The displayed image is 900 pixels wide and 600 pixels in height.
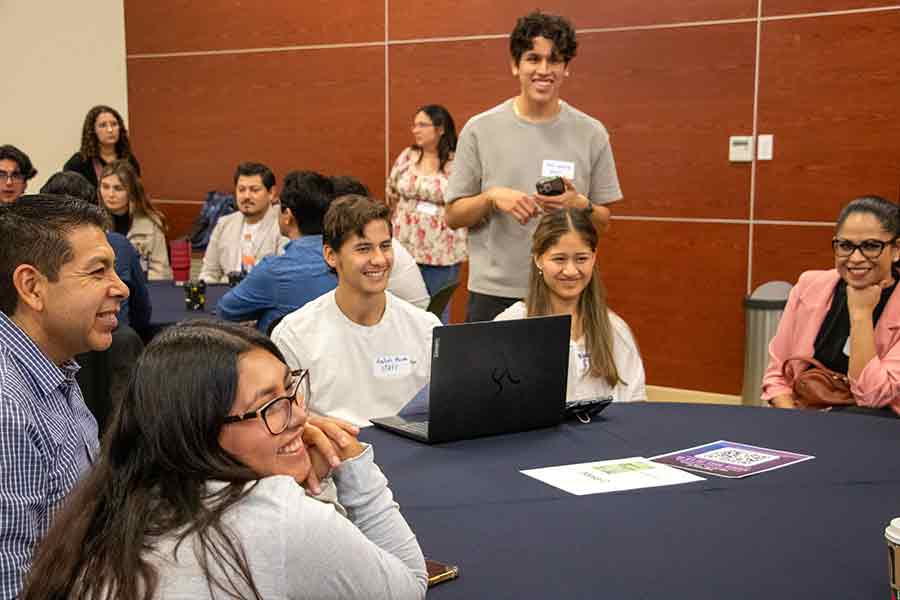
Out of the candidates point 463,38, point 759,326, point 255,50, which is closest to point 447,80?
point 463,38

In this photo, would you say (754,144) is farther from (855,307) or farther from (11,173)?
(11,173)

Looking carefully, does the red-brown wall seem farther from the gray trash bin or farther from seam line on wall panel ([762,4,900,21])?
the gray trash bin

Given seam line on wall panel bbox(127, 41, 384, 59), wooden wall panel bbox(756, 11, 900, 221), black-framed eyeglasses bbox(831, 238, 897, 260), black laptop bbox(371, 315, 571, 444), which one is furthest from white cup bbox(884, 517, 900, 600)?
seam line on wall panel bbox(127, 41, 384, 59)

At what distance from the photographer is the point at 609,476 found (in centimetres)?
209

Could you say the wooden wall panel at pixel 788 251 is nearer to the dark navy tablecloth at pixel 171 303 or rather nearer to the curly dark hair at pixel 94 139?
the dark navy tablecloth at pixel 171 303

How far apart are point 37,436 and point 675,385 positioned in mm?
4720

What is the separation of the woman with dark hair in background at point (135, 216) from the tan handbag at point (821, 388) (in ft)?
11.9

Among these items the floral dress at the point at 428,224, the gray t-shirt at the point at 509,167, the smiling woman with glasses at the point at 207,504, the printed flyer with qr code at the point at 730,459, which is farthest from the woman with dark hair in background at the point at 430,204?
the smiling woman with glasses at the point at 207,504

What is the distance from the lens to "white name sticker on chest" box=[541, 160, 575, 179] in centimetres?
367

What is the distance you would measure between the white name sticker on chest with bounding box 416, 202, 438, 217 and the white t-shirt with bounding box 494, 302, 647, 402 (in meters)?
2.95

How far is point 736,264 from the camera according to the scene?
563 centimetres

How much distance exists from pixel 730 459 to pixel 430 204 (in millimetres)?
4073

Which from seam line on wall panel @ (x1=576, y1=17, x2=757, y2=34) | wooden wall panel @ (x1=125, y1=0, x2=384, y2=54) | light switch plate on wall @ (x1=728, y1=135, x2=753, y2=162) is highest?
wooden wall panel @ (x1=125, y1=0, x2=384, y2=54)

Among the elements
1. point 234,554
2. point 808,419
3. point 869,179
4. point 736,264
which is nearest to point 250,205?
point 736,264
